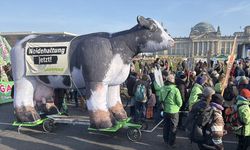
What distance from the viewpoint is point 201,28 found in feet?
436

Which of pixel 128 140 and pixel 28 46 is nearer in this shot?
pixel 128 140

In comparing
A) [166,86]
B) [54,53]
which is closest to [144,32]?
[166,86]

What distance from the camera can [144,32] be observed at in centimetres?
745

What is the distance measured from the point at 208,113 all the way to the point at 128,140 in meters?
2.93

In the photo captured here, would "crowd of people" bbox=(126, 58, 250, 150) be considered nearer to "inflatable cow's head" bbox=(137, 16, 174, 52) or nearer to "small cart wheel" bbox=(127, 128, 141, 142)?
"small cart wheel" bbox=(127, 128, 141, 142)

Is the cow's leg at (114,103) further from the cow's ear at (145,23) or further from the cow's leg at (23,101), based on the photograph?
the cow's leg at (23,101)

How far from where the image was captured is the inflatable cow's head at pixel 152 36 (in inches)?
290

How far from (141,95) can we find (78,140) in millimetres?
2426

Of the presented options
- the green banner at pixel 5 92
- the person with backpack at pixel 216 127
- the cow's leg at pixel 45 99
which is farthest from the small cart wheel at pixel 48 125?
the green banner at pixel 5 92

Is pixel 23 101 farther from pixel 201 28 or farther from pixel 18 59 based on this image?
pixel 201 28

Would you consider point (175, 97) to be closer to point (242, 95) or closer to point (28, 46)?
point (242, 95)

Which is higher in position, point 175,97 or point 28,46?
point 28,46

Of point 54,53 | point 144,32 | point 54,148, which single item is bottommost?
point 54,148

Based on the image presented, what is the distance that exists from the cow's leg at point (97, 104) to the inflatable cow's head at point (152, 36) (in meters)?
1.43
